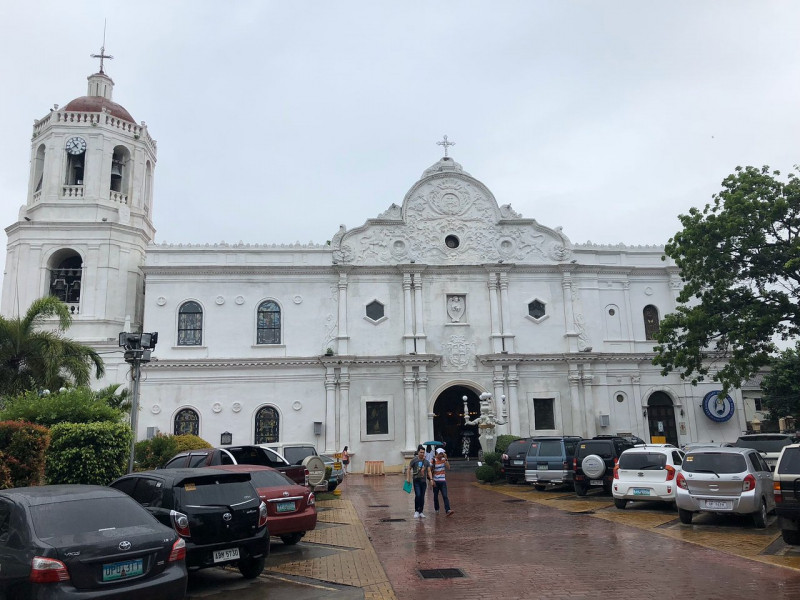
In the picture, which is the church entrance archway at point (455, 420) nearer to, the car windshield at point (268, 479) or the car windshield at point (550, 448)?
the car windshield at point (550, 448)

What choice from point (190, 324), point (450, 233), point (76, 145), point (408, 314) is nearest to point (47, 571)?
point (190, 324)

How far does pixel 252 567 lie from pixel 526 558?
166 inches

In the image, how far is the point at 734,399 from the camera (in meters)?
32.0

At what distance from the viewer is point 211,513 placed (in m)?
8.48

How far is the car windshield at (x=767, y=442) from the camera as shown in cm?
1814

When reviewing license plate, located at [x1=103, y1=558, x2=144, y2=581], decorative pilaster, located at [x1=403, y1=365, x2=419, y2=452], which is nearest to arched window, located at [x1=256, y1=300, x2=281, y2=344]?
decorative pilaster, located at [x1=403, y1=365, x2=419, y2=452]

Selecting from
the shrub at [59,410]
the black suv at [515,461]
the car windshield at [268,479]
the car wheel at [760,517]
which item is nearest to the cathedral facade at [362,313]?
the black suv at [515,461]

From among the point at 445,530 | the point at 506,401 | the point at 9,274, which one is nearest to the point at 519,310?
the point at 506,401

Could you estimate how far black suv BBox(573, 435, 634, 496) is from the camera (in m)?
17.6

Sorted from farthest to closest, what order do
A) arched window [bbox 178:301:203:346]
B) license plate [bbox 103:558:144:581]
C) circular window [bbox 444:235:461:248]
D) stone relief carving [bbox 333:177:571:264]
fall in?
circular window [bbox 444:235:461:248]
stone relief carving [bbox 333:177:571:264]
arched window [bbox 178:301:203:346]
license plate [bbox 103:558:144:581]

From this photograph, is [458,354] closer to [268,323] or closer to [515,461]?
[268,323]

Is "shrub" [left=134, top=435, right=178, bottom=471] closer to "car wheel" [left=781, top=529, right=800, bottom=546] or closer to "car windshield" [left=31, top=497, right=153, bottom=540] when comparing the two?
"car windshield" [left=31, top=497, right=153, bottom=540]

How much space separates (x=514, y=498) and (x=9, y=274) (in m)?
25.8

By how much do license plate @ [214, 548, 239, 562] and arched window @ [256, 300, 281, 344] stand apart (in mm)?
22355
